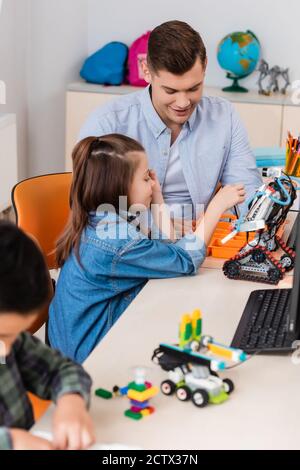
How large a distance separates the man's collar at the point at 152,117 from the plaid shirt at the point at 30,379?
114cm

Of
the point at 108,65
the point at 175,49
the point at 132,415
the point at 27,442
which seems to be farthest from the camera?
the point at 108,65

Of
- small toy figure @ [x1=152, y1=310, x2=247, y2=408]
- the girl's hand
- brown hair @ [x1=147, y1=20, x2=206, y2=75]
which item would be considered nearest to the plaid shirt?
small toy figure @ [x1=152, y1=310, x2=247, y2=408]

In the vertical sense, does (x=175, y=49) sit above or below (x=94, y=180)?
above

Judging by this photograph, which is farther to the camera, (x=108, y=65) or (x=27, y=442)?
(x=108, y=65)

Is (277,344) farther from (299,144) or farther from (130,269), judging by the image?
(299,144)

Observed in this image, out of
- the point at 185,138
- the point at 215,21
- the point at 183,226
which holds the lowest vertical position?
the point at 183,226

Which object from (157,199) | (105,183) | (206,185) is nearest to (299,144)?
(206,185)

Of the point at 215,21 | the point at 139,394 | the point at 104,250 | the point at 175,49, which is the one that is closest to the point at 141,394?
the point at 139,394

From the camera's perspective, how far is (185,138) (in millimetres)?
2299

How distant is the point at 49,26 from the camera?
12.7ft

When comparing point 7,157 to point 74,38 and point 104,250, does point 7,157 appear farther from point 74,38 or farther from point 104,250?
point 104,250

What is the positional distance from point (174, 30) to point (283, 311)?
90cm

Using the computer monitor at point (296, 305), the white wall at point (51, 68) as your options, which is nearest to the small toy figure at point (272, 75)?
the white wall at point (51, 68)

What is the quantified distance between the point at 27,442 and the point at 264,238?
1020 millimetres
